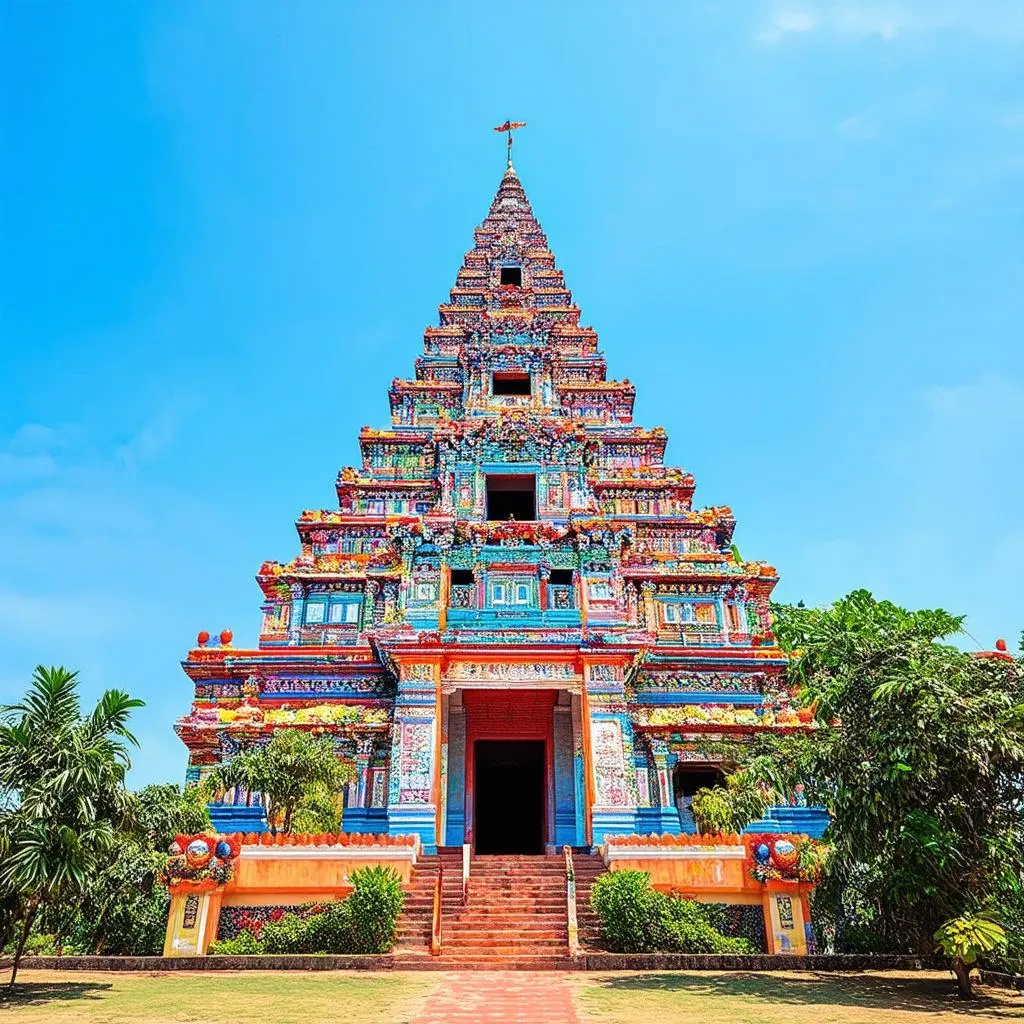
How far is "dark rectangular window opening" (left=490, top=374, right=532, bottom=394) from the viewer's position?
32.2m

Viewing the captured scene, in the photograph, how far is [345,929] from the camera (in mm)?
14312

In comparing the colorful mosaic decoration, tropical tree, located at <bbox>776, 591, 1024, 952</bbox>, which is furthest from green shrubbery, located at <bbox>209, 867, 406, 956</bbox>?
tropical tree, located at <bbox>776, 591, 1024, 952</bbox>

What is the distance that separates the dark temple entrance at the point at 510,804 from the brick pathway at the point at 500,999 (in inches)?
567

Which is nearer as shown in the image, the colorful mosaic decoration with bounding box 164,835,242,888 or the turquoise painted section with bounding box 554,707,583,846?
the colorful mosaic decoration with bounding box 164,835,242,888

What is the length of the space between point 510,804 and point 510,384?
1565 centimetres

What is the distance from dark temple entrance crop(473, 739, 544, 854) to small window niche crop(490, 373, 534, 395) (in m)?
14.0

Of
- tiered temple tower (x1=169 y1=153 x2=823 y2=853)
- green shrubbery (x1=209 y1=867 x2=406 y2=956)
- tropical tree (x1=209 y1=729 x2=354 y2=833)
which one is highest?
tiered temple tower (x1=169 y1=153 x2=823 y2=853)

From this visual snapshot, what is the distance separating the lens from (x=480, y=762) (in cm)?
2661

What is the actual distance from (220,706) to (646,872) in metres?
14.0

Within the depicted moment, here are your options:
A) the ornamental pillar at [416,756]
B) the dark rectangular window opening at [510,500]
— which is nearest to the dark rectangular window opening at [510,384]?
the dark rectangular window opening at [510,500]

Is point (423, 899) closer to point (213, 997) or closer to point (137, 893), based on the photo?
point (137, 893)

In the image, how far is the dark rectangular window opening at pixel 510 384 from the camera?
32219mm

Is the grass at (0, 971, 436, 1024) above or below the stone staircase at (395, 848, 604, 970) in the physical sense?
below

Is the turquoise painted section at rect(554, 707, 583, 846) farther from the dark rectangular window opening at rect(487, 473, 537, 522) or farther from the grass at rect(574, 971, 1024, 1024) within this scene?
the grass at rect(574, 971, 1024, 1024)
